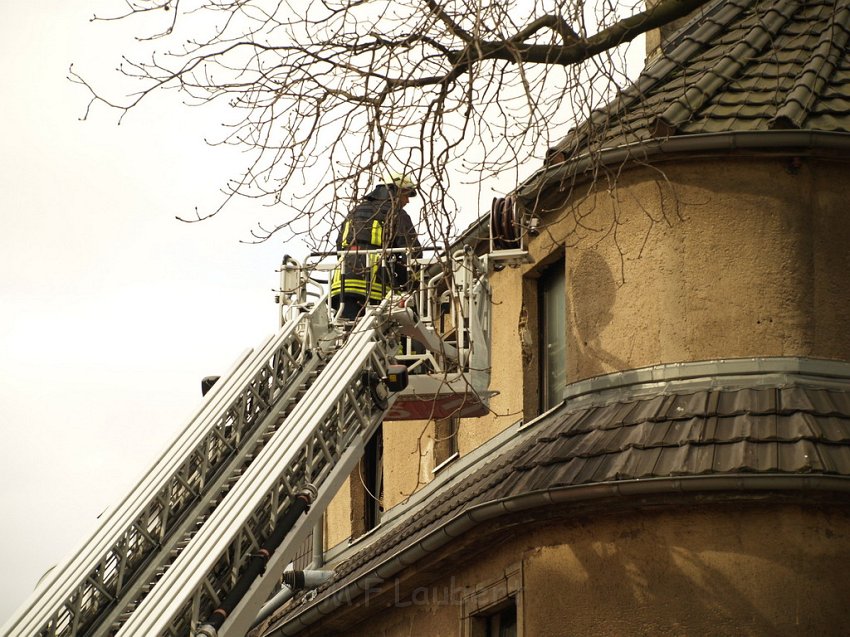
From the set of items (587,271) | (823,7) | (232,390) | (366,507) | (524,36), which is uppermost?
(823,7)

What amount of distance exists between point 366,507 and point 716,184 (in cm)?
828

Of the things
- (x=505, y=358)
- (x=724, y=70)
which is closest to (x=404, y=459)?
(x=505, y=358)

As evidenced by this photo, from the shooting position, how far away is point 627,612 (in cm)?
1216

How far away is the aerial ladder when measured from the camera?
1279 centimetres

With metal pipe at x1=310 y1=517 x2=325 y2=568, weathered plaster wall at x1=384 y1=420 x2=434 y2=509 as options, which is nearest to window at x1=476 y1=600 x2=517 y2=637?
weathered plaster wall at x1=384 y1=420 x2=434 y2=509

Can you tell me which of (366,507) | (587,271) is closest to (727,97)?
(587,271)

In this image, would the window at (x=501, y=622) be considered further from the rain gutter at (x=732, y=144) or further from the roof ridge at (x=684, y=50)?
the roof ridge at (x=684, y=50)

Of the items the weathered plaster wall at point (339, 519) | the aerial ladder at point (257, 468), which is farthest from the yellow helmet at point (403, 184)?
the weathered plaster wall at point (339, 519)

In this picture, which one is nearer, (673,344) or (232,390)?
(673,344)

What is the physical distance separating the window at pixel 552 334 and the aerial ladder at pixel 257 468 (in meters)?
0.52

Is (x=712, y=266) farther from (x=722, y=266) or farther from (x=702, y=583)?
(x=702, y=583)

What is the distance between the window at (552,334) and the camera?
15.1 m

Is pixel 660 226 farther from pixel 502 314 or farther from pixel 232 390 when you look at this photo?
pixel 232 390

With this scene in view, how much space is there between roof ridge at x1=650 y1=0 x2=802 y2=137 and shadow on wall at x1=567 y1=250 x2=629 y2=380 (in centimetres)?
129
